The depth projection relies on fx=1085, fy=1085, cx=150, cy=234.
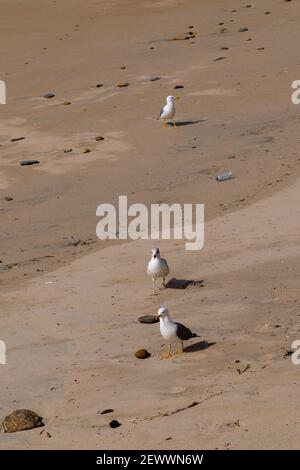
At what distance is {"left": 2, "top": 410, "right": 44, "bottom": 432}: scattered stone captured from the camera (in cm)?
743

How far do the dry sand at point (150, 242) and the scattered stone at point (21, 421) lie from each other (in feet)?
0.32

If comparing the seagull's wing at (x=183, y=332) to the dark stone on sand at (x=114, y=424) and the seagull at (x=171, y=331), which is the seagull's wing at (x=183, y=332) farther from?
the dark stone on sand at (x=114, y=424)

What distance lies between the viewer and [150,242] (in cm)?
1195

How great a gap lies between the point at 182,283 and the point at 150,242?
1.81m

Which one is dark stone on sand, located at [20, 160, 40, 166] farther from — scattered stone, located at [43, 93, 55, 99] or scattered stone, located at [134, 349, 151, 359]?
scattered stone, located at [134, 349, 151, 359]

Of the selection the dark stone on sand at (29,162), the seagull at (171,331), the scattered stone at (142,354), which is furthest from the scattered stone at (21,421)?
the dark stone on sand at (29,162)

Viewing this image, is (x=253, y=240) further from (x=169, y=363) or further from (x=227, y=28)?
(x=227, y=28)

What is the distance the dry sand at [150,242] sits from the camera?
745 cm

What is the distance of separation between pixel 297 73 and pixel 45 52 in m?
7.42

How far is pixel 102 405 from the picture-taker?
764 cm
